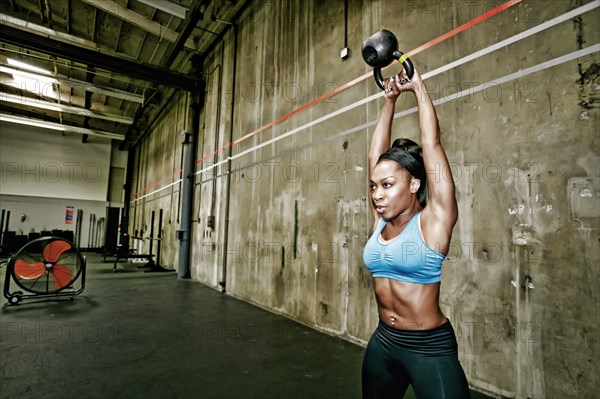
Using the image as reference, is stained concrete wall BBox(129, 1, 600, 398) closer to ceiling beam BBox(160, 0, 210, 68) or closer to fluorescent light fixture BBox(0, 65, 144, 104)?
ceiling beam BBox(160, 0, 210, 68)

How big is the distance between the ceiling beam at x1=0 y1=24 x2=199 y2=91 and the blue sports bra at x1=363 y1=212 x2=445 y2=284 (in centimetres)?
592

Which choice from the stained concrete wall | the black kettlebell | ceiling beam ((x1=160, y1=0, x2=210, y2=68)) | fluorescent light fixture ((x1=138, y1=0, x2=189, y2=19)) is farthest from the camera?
ceiling beam ((x1=160, y1=0, x2=210, y2=68))

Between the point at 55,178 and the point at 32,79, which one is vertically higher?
the point at 32,79

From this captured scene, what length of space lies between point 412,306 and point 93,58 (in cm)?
622

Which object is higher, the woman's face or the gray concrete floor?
the woman's face

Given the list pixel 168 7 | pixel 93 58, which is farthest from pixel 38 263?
pixel 168 7

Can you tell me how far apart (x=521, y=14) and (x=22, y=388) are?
3.59 meters

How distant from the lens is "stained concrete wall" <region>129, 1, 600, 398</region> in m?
1.53

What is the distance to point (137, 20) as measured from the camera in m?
5.41

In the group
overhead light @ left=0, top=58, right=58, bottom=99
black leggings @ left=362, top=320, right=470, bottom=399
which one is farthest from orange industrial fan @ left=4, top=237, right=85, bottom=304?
overhead light @ left=0, top=58, right=58, bottom=99

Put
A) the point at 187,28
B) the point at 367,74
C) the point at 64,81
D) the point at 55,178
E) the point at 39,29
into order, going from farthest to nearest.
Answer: the point at 55,178
the point at 64,81
the point at 39,29
the point at 187,28
the point at 367,74

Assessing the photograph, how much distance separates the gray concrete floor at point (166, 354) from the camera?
1834 mm

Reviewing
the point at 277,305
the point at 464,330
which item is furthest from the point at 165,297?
the point at 464,330

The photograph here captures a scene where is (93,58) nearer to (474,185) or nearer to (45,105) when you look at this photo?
(45,105)
